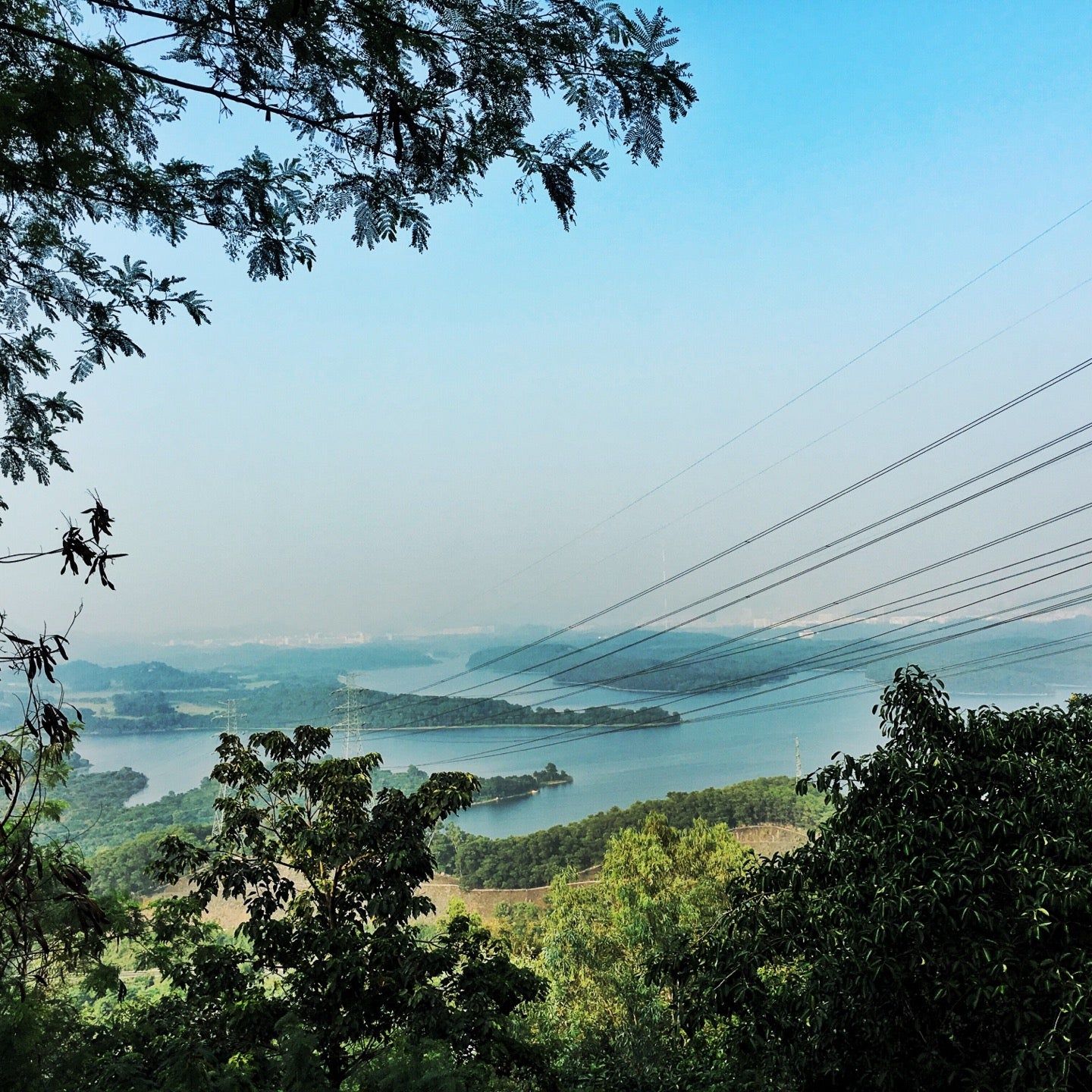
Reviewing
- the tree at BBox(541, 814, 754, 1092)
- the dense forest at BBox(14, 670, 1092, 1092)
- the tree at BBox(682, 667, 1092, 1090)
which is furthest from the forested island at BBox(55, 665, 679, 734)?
the tree at BBox(682, 667, 1092, 1090)

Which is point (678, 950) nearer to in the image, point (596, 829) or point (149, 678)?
point (596, 829)

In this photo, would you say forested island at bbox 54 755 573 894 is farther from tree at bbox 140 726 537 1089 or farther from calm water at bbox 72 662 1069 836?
tree at bbox 140 726 537 1089

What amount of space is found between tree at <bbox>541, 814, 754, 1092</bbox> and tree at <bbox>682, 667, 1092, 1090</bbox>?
154 cm

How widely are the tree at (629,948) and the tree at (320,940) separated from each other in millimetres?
1176

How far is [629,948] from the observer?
8.33 m

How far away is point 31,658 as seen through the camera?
0.99 metres

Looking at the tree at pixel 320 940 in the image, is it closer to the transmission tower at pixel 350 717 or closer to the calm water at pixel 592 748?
the transmission tower at pixel 350 717

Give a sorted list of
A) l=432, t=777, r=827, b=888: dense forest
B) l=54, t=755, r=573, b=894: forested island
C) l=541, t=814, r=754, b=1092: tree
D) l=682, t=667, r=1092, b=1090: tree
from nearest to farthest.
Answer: l=682, t=667, r=1092, b=1090: tree → l=541, t=814, r=754, b=1092: tree → l=54, t=755, r=573, b=894: forested island → l=432, t=777, r=827, b=888: dense forest

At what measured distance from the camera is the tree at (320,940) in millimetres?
3604

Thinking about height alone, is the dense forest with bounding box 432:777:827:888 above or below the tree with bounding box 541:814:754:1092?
below


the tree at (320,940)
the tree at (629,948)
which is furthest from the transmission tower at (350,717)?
the tree at (320,940)

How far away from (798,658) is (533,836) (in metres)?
31.0

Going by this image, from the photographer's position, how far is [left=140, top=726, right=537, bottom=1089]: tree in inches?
142

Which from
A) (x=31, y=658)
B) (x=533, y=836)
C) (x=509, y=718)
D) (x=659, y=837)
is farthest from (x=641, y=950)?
(x=509, y=718)
